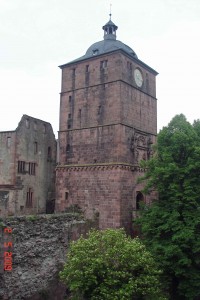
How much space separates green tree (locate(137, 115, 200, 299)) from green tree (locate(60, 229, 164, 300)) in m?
3.37

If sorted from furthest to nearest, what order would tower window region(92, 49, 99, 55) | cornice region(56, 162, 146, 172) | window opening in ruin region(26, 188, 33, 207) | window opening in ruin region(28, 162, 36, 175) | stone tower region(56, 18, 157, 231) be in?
window opening in ruin region(28, 162, 36, 175) < window opening in ruin region(26, 188, 33, 207) < tower window region(92, 49, 99, 55) < stone tower region(56, 18, 157, 231) < cornice region(56, 162, 146, 172)

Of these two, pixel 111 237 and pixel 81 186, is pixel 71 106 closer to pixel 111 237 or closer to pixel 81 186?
pixel 81 186

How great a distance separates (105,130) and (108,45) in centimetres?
819

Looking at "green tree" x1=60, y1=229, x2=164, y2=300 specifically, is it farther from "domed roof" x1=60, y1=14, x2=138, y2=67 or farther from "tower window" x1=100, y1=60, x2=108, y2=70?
"domed roof" x1=60, y1=14, x2=138, y2=67

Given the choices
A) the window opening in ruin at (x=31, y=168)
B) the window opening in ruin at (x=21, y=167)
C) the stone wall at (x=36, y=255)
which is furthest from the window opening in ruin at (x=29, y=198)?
the stone wall at (x=36, y=255)

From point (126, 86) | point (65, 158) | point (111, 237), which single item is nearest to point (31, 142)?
point (65, 158)

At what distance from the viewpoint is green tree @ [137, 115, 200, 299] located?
22359 millimetres

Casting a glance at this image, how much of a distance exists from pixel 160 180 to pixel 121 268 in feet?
26.1

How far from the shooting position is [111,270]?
1834 cm

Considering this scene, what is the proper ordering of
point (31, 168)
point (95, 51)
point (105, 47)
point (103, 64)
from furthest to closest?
point (31, 168) < point (95, 51) < point (105, 47) < point (103, 64)

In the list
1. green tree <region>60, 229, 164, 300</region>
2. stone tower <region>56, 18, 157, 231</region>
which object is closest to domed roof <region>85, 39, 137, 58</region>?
stone tower <region>56, 18, 157, 231</region>

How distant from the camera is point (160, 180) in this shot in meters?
24.9
